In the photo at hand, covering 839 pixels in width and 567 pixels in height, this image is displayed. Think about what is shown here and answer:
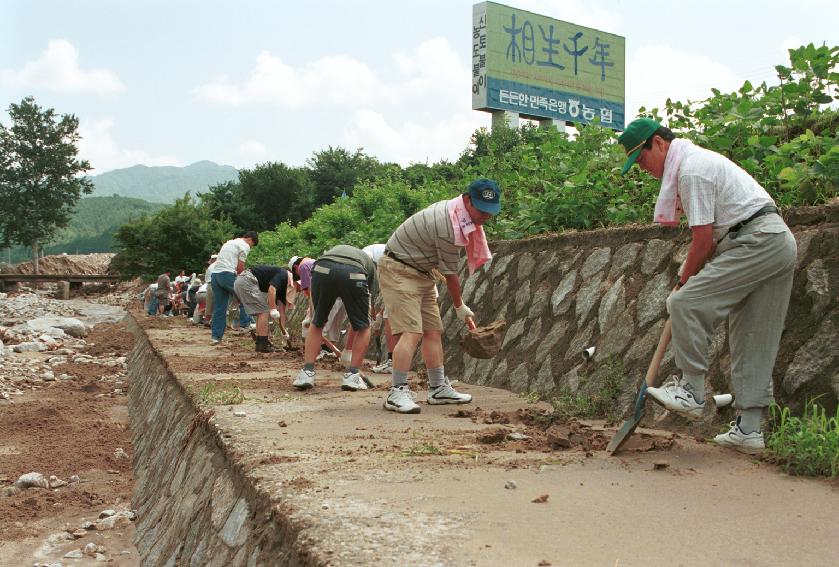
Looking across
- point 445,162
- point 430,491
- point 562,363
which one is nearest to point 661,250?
point 562,363

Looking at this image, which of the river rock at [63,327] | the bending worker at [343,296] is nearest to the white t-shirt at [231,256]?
the bending worker at [343,296]

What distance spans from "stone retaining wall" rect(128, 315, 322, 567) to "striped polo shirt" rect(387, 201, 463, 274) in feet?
5.95

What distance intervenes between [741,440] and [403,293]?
254 cm

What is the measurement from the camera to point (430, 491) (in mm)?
3287

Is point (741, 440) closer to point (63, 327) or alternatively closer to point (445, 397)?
point (445, 397)

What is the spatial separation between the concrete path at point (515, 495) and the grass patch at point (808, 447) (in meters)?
0.08

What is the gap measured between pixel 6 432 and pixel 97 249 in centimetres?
11786

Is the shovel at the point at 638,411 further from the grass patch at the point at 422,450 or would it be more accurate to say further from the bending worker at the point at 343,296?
the bending worker at the point at 343,296

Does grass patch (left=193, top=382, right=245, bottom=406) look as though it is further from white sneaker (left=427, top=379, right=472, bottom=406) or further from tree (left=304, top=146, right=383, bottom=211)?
tree (left=304, top=146, right=383, bottom=211)

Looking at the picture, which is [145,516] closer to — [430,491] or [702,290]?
[430,491]

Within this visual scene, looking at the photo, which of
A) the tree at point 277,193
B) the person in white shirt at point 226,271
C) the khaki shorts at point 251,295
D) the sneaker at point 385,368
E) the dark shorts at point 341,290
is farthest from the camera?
the tree at point 277,193

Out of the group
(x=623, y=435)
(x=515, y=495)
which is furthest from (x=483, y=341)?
(x=515, y=495)

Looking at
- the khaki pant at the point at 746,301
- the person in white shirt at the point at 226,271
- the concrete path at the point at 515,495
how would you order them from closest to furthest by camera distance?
the concrete path at the point at 515,495
the khaki pant at the point at 746,301
the person in white shirt at the point at 226,271

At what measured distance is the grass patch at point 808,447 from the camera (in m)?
3.45
